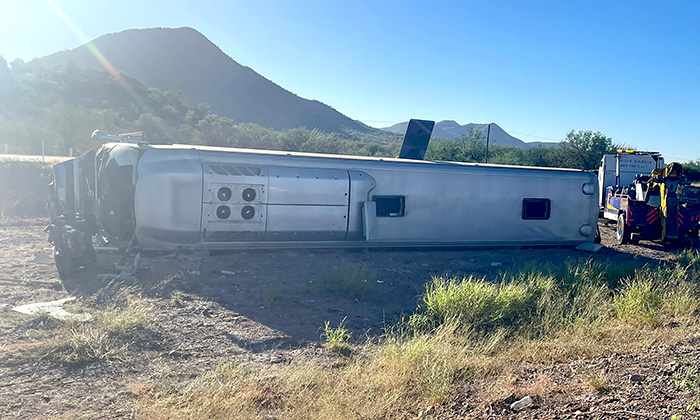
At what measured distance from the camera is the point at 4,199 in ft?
55.9

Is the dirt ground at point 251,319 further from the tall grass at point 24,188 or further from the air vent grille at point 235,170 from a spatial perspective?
the tall grass at point 24,188

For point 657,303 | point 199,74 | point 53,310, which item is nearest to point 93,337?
point 53,310

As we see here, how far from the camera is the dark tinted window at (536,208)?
12812 mm

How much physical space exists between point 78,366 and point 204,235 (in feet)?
15.4

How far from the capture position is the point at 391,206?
11625 millimetres

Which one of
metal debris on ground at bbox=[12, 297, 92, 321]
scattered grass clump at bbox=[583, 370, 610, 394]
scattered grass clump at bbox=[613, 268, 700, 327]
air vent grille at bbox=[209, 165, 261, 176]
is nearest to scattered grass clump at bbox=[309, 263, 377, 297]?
air vent grille at bbox=[209, 165, 261, 176]

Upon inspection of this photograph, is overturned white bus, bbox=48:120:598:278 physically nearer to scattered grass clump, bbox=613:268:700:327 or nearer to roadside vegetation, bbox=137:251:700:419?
roadside vegetation, bbox=137:251:700:419

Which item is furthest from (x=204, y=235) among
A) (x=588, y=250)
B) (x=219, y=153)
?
(x=588, y=250)

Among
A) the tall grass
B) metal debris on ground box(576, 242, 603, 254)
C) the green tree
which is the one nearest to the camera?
metal debris on ground box(576, 242, 603, 254)

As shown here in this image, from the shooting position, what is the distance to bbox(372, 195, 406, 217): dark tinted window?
1146cm

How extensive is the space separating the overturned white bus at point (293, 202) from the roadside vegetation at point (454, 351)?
11.1ft

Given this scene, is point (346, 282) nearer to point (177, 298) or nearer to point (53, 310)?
point (177, 298)

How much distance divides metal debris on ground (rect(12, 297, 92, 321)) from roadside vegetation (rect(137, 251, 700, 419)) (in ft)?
8.26

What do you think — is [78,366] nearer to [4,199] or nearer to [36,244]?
[36,244]
